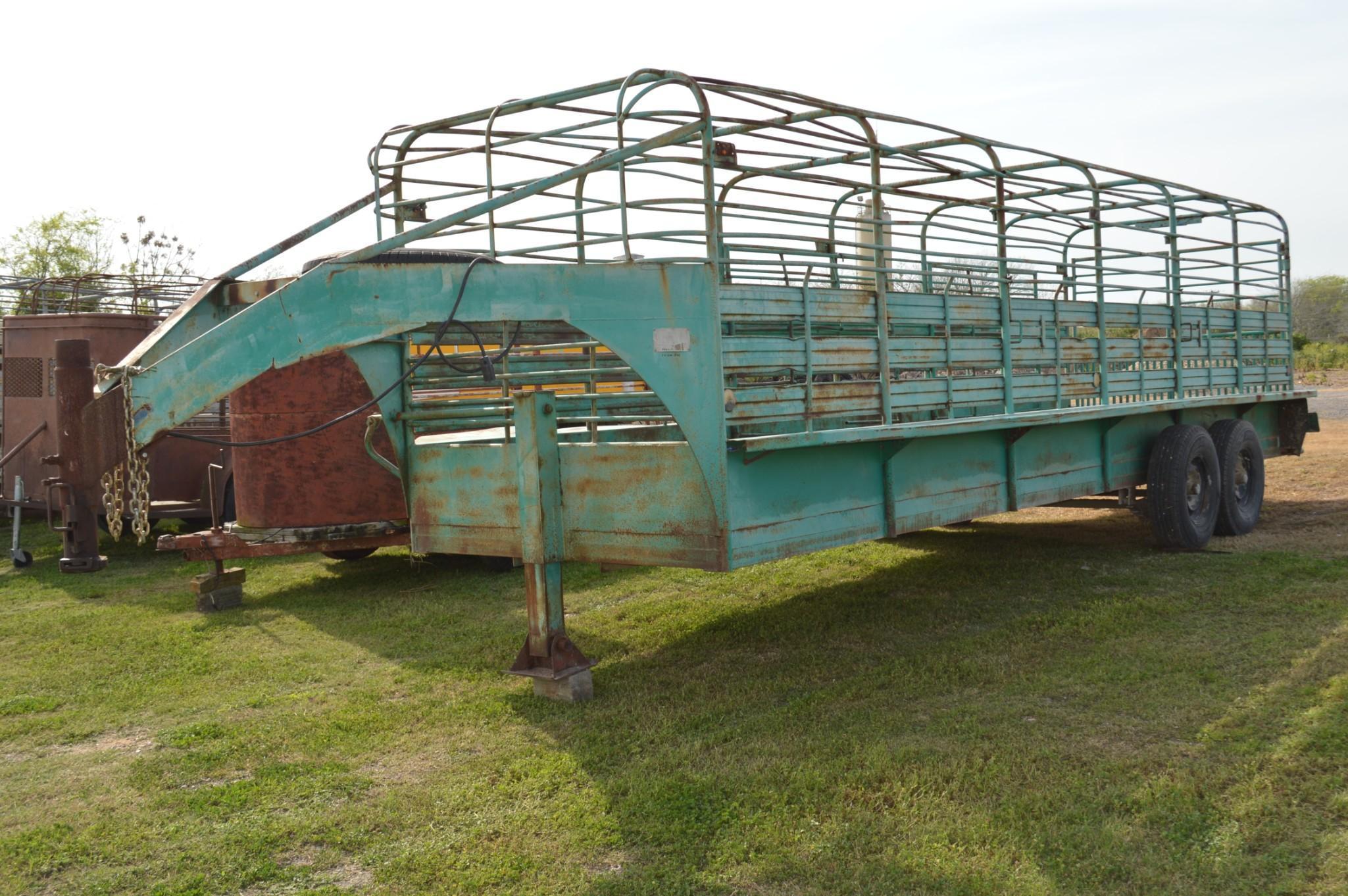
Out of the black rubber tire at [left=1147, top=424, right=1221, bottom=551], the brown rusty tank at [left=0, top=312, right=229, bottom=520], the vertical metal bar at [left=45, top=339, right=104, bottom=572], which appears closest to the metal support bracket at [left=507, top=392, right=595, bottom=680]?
the vertical metal bar at [left=45, top=339, right=104, bottom=572]

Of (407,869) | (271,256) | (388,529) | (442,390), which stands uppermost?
(271,256)

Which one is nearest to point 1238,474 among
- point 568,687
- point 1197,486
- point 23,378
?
point 1197,486

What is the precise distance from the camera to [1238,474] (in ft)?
31.9

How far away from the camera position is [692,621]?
694 centimetres

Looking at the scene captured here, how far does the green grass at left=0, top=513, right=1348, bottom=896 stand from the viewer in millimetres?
3619

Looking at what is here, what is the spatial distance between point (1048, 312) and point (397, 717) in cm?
488

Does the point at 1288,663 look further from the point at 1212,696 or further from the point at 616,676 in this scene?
the point at 616,676

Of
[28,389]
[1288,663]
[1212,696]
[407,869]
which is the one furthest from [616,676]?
[28,389]

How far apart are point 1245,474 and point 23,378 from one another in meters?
12.1

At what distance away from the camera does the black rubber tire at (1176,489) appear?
848 cm

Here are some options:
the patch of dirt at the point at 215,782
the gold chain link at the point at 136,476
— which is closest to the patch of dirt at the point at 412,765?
the patch of dirt at the point at 215,782

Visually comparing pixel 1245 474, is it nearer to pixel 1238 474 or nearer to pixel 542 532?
pixel 1238 474

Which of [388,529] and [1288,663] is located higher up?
[388,529]

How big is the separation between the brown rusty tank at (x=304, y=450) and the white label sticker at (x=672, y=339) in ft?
12.2
